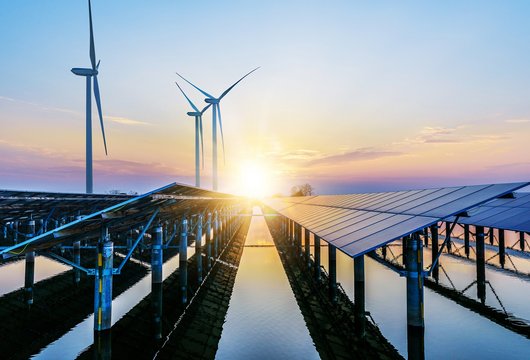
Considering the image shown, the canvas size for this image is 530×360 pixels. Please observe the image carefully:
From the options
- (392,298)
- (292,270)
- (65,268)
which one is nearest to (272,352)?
(392,298)

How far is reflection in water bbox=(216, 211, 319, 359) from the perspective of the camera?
60.8ft

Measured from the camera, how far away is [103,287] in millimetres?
13727

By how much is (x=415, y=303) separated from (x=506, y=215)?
24745 millimetres

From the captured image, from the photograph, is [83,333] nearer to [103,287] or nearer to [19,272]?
[103,287]

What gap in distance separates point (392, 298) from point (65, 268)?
33.2 m

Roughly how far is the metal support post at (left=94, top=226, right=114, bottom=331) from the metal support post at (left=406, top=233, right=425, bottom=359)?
11.4 m

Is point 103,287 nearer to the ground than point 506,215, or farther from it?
nearer to the ground

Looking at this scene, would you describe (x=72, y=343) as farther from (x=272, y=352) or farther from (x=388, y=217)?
(x=388, y=217)

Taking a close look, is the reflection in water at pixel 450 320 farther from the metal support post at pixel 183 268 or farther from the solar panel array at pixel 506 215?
the metal support post at pixel 183 268

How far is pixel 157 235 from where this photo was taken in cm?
2136

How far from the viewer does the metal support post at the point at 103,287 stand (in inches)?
536

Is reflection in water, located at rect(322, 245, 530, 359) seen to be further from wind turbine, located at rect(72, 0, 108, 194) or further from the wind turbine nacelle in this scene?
the wind turbine nacelle

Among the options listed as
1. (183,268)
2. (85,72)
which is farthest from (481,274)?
(85,72)

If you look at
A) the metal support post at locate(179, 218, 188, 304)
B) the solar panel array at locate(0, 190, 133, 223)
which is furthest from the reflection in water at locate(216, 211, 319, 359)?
the solar panel array at locate(0, 190, 133, 223)
